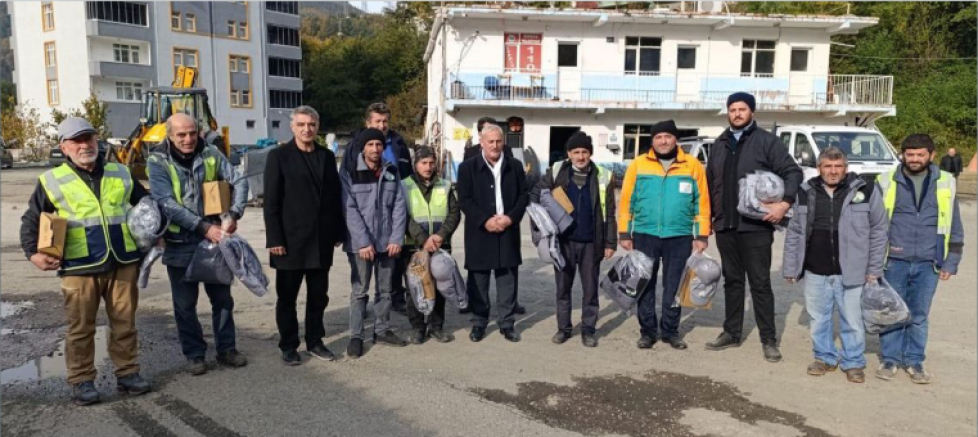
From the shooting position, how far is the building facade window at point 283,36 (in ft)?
195

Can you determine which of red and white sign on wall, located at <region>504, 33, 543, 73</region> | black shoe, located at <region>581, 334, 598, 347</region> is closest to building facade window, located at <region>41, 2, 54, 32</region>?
red and white sign on wall, located at <region>504, 33, 543, 73</region>

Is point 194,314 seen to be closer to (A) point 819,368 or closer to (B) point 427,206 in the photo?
(B) point 427,206

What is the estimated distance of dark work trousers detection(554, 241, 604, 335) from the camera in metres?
6.15

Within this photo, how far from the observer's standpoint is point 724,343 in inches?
238

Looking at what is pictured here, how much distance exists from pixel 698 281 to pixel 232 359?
395 centimetres

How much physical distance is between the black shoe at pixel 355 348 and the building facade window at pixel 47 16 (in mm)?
54557

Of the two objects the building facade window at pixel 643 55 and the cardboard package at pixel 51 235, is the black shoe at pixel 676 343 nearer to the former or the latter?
the cardboard package at pixel 51 235

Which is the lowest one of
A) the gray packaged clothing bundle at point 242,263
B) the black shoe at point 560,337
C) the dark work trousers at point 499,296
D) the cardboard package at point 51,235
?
the black shoe at point 560,337

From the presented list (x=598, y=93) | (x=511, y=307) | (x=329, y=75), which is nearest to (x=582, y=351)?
(x=511, y=307)

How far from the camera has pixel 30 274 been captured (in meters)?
9.13

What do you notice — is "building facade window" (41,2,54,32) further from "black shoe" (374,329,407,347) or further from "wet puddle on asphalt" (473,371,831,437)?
"wet puddle on asphalt" (473,371,831,437)

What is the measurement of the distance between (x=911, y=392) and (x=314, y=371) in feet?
14.8

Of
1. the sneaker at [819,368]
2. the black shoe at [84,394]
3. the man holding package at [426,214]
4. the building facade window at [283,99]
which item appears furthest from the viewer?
the building facade window at [283,99]

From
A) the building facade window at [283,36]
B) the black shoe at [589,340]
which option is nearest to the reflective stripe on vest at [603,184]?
the black shoe at [589,340]
